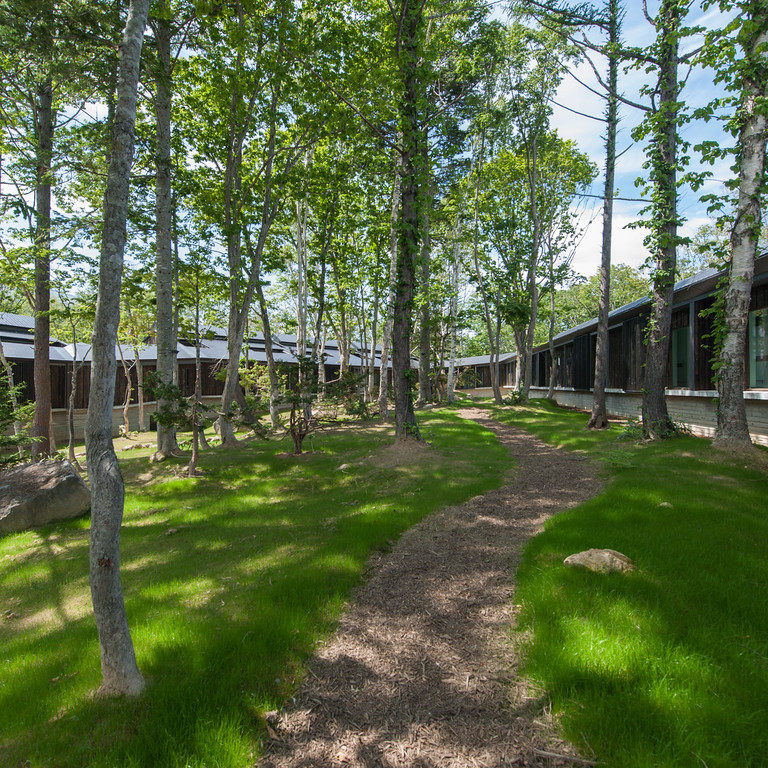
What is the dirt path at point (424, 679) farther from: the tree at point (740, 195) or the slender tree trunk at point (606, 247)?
the slender tree trunk at point (606, 247)

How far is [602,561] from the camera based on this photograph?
3.53 m

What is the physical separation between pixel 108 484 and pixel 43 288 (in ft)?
39.6

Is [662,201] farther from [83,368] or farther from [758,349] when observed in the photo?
[83,368]

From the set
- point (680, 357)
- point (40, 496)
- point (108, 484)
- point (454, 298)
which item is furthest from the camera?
point (454, 298)

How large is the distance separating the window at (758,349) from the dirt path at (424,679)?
26.5 ft

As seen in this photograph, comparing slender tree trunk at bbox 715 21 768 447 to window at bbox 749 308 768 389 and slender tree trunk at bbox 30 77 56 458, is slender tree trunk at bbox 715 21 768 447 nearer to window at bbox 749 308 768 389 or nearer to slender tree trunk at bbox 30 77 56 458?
window at bbox 749 308 768 389

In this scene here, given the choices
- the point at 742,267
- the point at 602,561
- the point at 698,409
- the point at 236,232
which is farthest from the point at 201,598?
the point at 698,409

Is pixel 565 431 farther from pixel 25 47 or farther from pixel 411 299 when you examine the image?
pixel 25 47

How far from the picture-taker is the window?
8.80 meters

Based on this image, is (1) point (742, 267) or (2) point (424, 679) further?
(1) point (742, 267)

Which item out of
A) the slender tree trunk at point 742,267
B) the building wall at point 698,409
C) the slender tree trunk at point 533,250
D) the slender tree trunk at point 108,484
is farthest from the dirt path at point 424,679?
the slender tree trunk at point 533,250

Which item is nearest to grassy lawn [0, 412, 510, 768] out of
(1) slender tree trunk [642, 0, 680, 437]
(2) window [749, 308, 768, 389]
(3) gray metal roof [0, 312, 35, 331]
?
(1) slender tree trunk [642, 0, 680, 437]

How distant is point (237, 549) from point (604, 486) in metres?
5.66

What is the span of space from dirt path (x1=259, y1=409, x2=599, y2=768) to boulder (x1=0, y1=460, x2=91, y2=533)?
19.5 feet
